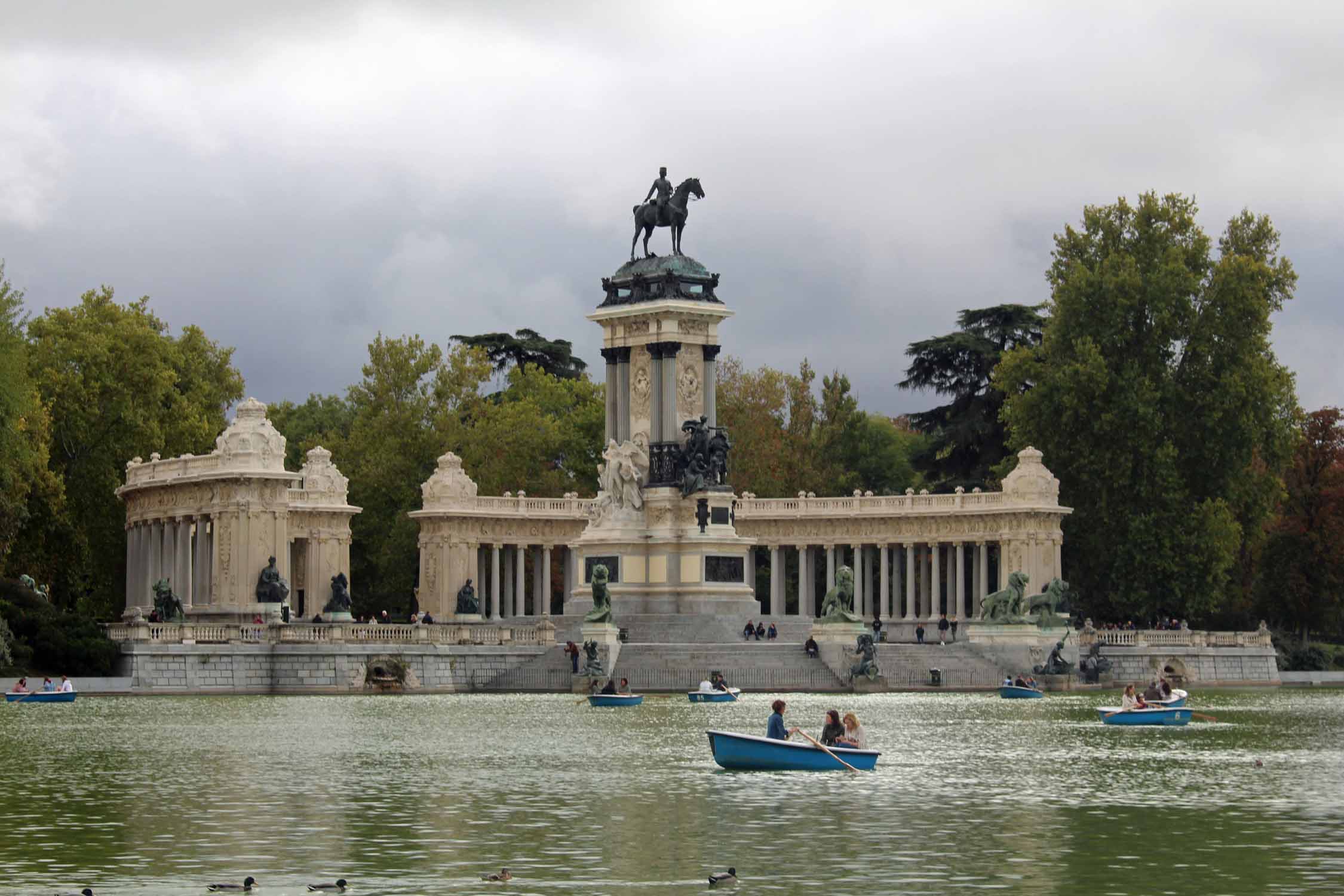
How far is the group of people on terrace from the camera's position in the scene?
35219mm

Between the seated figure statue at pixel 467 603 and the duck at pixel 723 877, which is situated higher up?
the seated figure statue at pixel 467 603

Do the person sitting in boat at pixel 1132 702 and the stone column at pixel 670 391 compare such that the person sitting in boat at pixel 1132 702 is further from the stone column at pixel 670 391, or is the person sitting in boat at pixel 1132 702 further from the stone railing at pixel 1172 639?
the stone column at pixel 670 391

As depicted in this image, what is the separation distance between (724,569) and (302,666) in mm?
15917

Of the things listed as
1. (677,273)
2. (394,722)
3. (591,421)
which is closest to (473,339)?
(591,421)

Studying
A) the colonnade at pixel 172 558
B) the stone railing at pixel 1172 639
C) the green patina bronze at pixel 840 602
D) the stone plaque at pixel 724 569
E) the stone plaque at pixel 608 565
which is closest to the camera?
the green patina bronze at pixel 840 602

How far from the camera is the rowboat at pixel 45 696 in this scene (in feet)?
191

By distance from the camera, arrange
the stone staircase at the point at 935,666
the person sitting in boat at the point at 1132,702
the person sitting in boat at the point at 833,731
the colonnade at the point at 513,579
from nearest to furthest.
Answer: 1. the person sitting in boat at the point at 833,731
2. the person sitting in boat at the point at 1132,702
3. the stone staircase at the point at 935,666
4. the colonnade at the point at 513,579

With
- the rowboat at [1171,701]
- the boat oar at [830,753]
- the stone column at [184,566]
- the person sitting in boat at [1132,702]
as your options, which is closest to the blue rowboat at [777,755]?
the boat oar at [830,753]

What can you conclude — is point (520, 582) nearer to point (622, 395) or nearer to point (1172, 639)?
point (622, 395)

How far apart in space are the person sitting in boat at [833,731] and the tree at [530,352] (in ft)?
269

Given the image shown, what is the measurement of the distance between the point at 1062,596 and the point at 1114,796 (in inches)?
1678

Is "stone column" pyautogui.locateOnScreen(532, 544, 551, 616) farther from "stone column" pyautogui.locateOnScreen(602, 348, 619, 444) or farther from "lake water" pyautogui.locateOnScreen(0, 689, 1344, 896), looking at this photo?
"lake water" pyautogui.locateOnScreen(0, 689, 1344, 896)

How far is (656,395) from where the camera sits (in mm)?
77562

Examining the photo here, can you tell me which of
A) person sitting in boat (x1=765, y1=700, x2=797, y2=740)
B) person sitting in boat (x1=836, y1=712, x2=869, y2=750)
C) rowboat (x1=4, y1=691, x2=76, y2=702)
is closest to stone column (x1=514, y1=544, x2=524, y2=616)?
rowboat (x1=4, y1=691, x2=76, y2=702)
